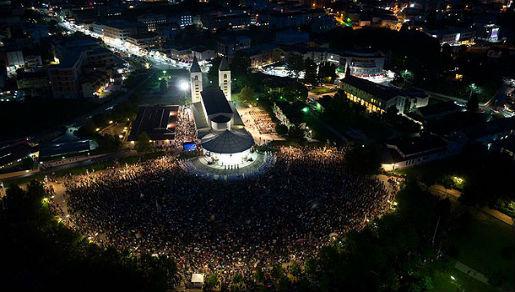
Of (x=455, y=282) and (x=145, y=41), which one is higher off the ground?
(x=145, y=41)

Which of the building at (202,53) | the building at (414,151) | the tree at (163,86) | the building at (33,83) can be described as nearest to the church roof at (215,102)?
the tree at (163,86)

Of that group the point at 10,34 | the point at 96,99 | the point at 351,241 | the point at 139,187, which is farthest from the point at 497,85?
the point at 10,34

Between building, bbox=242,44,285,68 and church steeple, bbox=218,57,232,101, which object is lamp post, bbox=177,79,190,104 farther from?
building, bbox=242,44,285,68

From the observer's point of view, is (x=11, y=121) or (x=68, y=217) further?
(x=11, y=121)

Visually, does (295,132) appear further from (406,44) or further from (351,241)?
(406,44)

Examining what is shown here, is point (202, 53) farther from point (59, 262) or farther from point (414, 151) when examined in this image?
point (59, 262)

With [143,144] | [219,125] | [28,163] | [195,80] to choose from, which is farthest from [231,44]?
[28,163]
